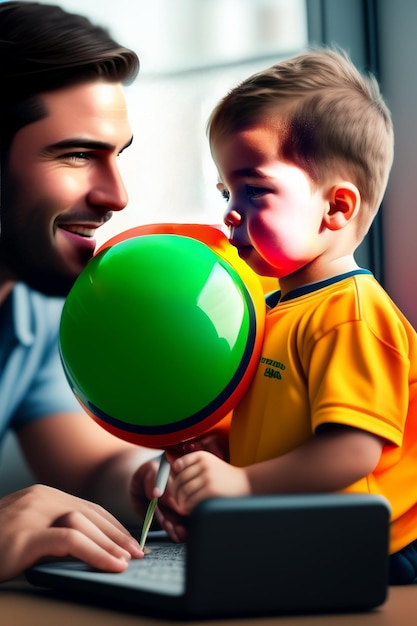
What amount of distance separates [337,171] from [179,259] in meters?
0.18

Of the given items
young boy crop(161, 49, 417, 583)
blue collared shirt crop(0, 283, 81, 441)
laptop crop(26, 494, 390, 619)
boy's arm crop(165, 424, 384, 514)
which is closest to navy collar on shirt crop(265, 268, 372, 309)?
young boy crop(161, 49, 417, 583)

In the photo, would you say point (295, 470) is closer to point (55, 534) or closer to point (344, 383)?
point (344, 383)

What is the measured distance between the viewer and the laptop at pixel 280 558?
58 cm

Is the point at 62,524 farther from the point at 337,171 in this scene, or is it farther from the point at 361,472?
the point at 337,171

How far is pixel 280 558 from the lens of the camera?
23.1 inches

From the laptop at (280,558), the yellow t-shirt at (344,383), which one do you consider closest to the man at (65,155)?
the yellow t-shirt at (344,383)

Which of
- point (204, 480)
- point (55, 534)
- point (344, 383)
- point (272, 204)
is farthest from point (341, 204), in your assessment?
point (55, 534)

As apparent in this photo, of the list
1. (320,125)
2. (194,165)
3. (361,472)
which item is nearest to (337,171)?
(320,125)

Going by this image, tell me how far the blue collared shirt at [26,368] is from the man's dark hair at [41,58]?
212mm

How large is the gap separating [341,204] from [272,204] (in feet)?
0.22

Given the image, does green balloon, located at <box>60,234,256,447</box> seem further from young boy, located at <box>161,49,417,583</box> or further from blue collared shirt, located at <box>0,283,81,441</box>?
blue collared shirt, located at <box>0,283,81,441</box>

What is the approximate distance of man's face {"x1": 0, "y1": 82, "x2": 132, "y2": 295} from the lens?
3.09 feet

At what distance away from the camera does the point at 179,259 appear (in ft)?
2.49

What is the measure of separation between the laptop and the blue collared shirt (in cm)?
48
